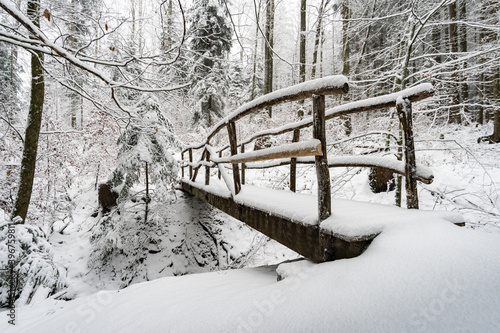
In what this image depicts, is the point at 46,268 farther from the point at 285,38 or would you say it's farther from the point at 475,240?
the point at 285,38

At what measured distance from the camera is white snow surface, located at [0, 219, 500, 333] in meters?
0.80

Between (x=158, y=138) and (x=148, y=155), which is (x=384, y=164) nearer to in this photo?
(x=148, y=155)

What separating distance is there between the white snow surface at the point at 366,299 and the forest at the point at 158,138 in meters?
2.03

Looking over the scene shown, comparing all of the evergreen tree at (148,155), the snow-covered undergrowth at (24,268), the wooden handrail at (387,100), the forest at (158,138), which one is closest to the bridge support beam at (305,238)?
the wooden handrail at (387,100)

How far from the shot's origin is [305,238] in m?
1.92

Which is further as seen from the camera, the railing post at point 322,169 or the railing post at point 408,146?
the railing post at point 408,146

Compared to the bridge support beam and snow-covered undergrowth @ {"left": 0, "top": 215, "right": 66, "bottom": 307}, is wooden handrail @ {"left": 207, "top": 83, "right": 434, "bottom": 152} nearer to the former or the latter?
the bridge support beam

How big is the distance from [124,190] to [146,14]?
4.76 meters

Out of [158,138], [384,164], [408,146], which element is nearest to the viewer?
[408,146]

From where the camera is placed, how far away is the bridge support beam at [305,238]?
151 centimetres

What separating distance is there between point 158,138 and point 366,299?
21.0 feet

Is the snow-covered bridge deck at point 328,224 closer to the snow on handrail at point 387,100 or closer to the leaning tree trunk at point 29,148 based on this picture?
the snow on handrail at point 387,100

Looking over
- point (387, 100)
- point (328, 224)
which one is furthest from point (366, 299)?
point (387, 100)

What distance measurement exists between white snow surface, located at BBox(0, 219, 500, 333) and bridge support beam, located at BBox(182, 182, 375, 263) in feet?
0.45
